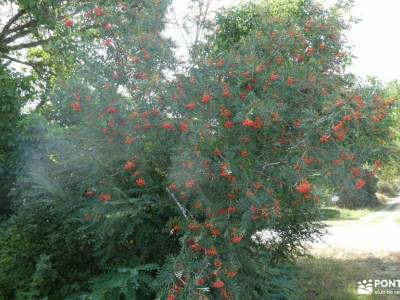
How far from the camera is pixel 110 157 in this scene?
17.5 ft

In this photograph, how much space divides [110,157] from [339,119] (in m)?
2.73

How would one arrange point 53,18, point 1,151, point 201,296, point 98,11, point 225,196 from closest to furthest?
point 201,296, point 225,196, point 98,11, point 1,151, point 53,18

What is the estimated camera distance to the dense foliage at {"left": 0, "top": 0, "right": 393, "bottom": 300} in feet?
15.4

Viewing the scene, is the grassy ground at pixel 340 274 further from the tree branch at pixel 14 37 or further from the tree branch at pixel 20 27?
the tree branch at pixel 14 37

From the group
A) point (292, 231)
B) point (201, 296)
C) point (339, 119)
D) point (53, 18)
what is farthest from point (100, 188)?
point (53, 18)

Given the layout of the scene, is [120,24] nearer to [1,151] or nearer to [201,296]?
[1,151]

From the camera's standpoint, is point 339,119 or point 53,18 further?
point 53,18

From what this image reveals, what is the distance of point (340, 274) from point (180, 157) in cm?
614
